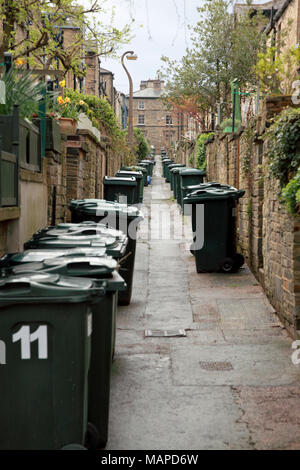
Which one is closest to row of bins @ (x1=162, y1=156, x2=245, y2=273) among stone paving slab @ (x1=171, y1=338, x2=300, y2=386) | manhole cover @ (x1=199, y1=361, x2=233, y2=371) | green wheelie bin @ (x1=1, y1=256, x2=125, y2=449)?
stone paving slab @ (x1=171, y1=338, x2=300, y2=386)

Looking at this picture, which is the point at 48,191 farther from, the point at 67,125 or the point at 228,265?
the point at 228,265

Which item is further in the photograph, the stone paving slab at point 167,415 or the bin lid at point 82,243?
the bin lid at point 82,243

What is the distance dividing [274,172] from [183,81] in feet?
76.3

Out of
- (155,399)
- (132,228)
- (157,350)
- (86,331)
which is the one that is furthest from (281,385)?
(132,228)

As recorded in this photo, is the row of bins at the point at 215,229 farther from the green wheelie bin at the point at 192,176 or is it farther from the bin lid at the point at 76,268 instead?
the green wheelie bin at the point at 192,176

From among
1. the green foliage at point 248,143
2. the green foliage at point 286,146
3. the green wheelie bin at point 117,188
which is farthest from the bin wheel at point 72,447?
the green wheelie bin at point 117,188

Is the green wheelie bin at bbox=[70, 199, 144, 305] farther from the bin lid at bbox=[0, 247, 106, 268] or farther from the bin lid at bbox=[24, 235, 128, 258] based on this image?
the bin lid at bbox=[0, 247, 106, 268]

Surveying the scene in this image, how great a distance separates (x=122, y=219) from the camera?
8.12 m

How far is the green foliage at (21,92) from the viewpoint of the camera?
616 centimetres

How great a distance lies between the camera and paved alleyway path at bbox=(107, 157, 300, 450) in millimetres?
4176

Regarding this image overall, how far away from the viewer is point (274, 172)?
267 inches

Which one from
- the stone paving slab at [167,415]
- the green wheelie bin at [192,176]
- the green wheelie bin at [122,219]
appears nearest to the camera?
the stone paving slab at [167,415]
